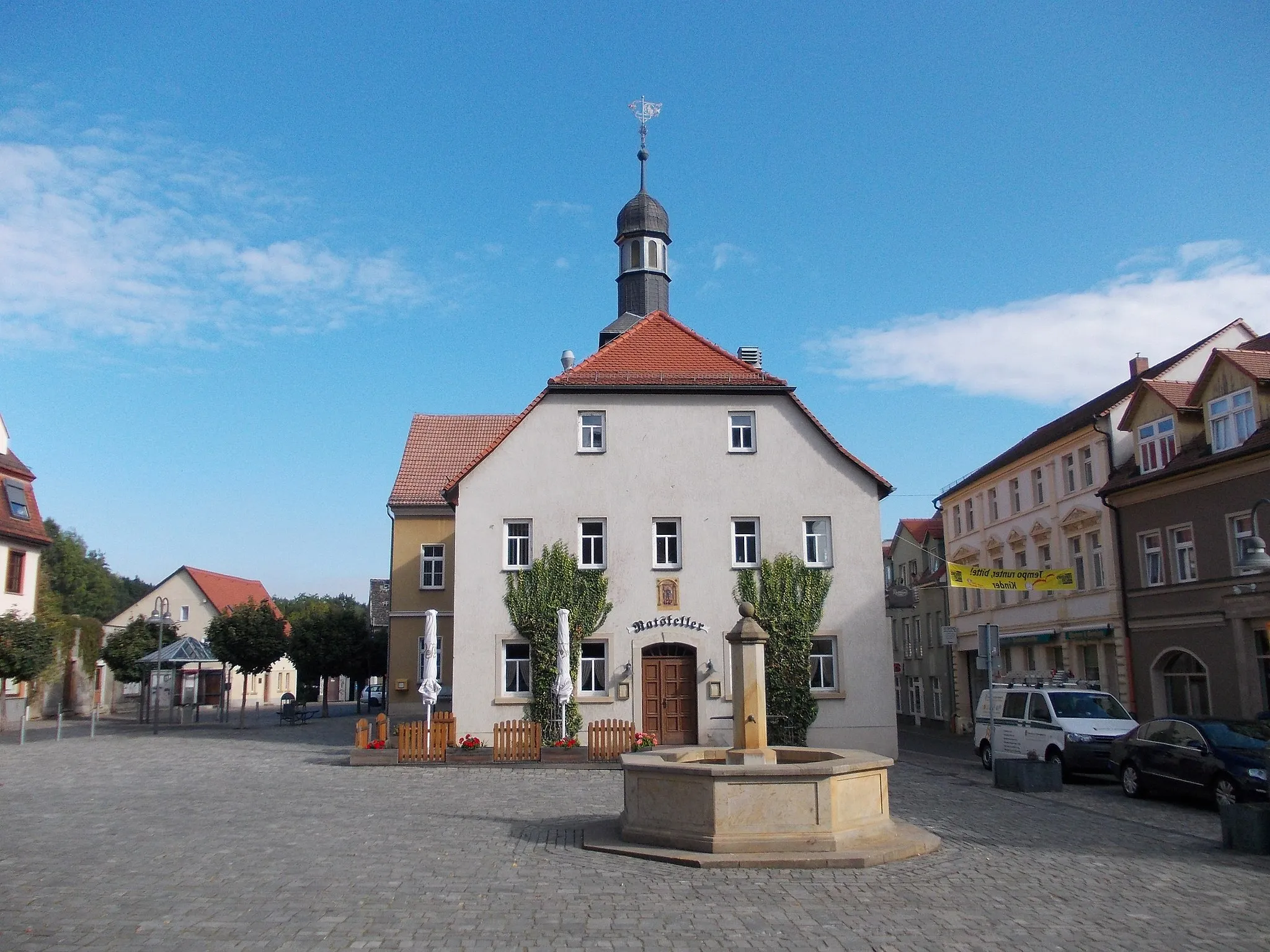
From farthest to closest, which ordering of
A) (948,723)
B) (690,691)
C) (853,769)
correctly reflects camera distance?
(948,723) < (690,691) < (853,769)

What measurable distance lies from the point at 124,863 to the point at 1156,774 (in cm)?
1535

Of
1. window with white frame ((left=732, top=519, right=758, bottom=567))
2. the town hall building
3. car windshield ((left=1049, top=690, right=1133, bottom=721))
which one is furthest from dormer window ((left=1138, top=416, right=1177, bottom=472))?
window with white frame ((left=732, top=519, right=758, bottom=567))

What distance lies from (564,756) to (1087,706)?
1112cm

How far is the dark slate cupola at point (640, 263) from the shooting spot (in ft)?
153

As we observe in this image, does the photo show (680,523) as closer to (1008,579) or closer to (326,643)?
(1008,579)

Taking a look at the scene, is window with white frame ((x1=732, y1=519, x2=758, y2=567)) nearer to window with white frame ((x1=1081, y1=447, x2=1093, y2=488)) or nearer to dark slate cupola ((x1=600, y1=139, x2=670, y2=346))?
window with white frame ((x1=1081, y1=447, x2=1093, y2=488))

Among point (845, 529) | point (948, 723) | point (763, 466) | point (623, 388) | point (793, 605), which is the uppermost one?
point (623, 388)

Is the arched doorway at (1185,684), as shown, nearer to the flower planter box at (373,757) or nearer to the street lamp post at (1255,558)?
the street lamp post at (1255,558)

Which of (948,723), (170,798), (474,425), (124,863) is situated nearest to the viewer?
(124,863)

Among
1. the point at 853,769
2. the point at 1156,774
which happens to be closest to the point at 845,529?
the point at 1156,774

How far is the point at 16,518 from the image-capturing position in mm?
38344

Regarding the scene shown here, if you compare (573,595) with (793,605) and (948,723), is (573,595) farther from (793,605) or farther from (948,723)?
(948,723)

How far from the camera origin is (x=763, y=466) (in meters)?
28.0

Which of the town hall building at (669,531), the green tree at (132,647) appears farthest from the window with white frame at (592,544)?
the green tree at (132,647)
